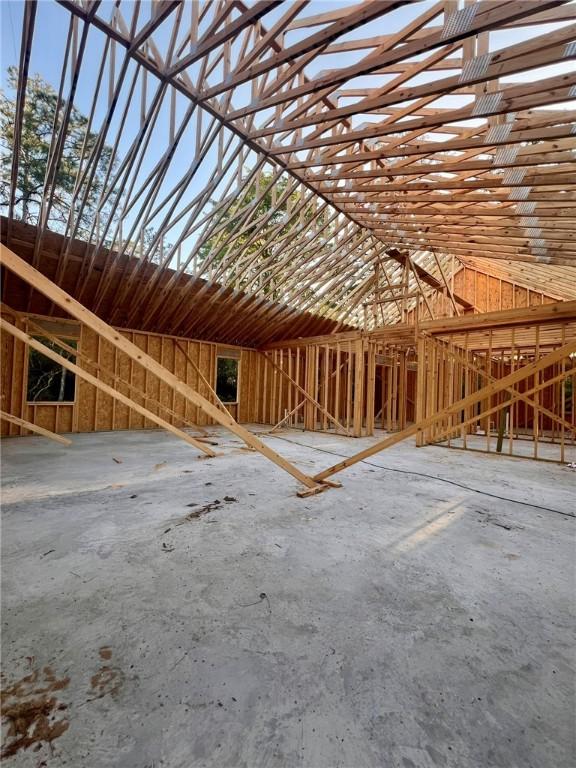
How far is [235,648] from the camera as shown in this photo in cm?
174

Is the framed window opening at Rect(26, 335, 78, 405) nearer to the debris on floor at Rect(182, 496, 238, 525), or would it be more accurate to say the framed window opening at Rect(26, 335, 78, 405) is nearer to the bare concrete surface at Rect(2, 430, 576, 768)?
the bare concrete surface at Rect(2, 430, 576, 768)

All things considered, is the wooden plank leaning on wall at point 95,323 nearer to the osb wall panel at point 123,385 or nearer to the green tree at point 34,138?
the osb wall panel at point 123,385

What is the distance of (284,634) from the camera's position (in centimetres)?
184

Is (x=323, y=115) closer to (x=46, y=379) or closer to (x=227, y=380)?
(x=46, y=379)

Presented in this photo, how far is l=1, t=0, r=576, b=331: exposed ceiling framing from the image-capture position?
2.93 metres

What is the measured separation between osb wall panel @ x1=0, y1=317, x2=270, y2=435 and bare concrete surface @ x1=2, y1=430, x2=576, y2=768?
4149 mm

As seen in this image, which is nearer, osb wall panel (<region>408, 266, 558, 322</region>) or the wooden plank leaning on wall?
the wooden plank leaning on wall

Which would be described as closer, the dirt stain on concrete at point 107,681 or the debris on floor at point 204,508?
the dirt stain on concrete at point 107,681

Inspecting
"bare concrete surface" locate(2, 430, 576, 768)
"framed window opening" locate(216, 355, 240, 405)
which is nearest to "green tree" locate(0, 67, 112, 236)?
"framed window opening" locate(216, 355, 240, 405)

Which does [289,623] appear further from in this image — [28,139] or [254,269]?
[28,139]

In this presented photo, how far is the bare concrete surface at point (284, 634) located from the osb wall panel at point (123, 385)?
13.6ft

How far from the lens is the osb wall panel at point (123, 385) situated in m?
8.11

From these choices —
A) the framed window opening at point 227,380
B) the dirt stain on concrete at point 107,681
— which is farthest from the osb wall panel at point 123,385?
the dirt stain on concrete at point 107,681

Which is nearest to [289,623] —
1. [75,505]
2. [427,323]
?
[75,505]
